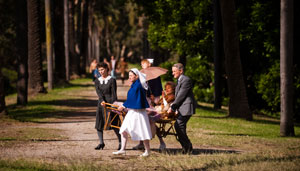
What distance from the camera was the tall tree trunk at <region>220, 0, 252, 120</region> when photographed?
1984 centimetres

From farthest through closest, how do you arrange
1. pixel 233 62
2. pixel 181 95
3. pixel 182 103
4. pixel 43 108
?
pixel 43 108
pixel 233 62
pixel 182 103
pixel 181 95

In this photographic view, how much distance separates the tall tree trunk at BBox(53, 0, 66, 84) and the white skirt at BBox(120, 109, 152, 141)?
1025 inches

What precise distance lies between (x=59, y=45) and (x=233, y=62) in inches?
708

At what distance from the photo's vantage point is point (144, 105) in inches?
407

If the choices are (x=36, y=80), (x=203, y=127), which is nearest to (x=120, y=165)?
(x=203, y=127)

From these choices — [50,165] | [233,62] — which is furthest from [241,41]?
[50,165]

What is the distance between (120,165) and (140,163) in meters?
0.43

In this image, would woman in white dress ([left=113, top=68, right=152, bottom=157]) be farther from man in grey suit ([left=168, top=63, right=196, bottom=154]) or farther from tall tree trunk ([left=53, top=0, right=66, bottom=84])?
tall tree trunk ([left=53, top=0, right=66, bottom=84])

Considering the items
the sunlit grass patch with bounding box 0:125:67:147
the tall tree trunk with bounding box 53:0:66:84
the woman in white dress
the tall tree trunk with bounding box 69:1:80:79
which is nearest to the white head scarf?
the woman in white dress

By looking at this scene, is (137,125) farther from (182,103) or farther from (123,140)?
(182,103)

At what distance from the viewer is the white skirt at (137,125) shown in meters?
10.2

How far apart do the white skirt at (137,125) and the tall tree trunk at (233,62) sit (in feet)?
33.8

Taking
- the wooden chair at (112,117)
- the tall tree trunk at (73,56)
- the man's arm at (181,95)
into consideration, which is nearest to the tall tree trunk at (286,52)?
the man's arm at (181,95)

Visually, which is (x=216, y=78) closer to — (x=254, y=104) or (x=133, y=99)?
(x=254, y=104)
